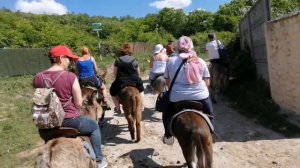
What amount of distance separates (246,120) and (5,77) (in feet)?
49.4

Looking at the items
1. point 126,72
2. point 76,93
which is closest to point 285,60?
point 126,72

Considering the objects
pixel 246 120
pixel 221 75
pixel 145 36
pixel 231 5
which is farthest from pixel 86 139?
pixel 231 5

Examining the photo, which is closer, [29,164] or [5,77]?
[29,164]

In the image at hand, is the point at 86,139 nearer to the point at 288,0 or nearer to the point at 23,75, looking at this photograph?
the point at 288,0

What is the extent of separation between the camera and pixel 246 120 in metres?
10.8

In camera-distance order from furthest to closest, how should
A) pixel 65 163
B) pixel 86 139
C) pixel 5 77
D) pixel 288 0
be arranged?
pixel 5 77, pixel 288 0, pixel 86 139, pixel 65 163

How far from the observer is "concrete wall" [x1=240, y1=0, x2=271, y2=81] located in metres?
11.9

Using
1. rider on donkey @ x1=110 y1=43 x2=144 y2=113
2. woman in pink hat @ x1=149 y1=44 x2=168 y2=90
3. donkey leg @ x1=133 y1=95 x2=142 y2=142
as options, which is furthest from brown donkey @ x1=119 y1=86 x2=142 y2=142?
woman in pink hat @ x1=149 y1=44 x2=168 y2=90

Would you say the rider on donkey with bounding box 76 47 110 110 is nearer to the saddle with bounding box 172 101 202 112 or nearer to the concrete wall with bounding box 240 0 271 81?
the saddle with bounding box 172 101 202 112

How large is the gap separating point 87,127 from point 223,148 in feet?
11.0

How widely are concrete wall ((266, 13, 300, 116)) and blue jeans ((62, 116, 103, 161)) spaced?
17.5 feet

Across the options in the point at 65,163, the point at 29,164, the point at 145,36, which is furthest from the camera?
the point at 145,36

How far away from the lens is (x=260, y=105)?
11.6 m

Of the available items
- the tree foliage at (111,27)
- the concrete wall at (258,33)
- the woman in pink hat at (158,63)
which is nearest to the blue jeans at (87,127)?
the woman in pink hat at (158,63)
